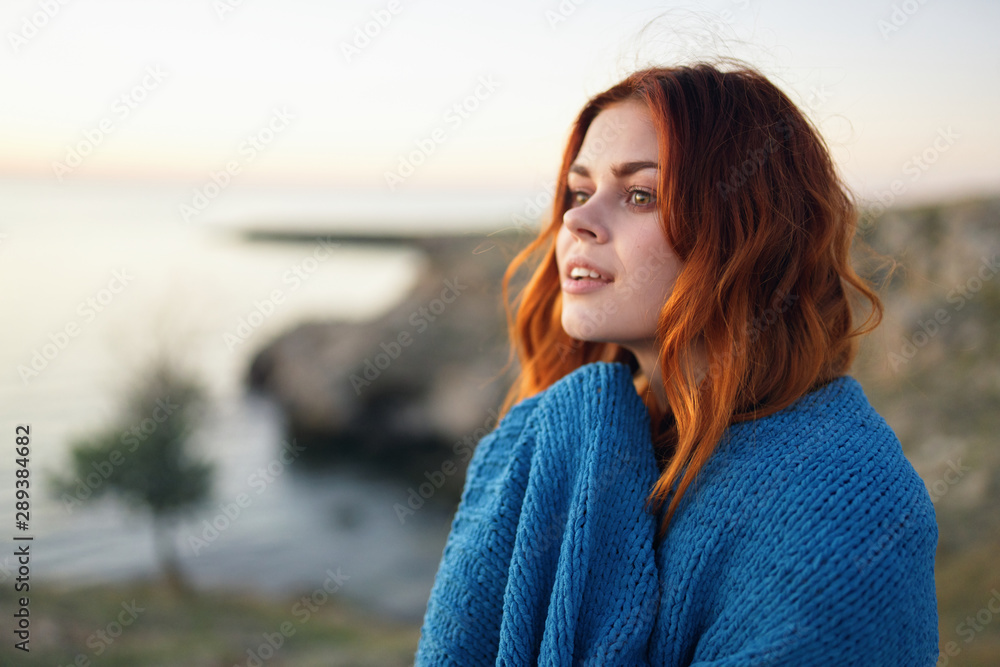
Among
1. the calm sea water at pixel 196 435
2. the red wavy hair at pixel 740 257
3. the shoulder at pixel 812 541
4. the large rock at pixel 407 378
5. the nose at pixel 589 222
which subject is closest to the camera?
the shoulder at pixel 812 541

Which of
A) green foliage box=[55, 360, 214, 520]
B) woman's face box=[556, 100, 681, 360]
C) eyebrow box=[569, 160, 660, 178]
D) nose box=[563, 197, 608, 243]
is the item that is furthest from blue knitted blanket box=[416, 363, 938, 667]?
green foliage box=[55, 360, 214, 520]

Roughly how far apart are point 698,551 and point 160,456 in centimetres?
691

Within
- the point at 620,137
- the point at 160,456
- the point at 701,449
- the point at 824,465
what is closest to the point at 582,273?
the point at 620,137

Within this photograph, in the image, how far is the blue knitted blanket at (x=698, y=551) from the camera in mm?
1171

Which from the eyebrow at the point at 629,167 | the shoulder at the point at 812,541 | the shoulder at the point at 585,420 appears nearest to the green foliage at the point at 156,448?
the shoulder at the point at 585,420

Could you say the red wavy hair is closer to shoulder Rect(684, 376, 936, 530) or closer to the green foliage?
shoulder Rect(684, 376, 936, 530)

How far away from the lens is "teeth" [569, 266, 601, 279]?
166 cm

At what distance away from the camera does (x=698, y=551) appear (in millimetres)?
1353

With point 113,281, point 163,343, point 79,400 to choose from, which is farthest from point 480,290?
point 113,281

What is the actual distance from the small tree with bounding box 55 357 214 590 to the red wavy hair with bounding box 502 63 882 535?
6394mm

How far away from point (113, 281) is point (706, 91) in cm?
342

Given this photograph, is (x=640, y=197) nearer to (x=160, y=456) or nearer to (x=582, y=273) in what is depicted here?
(x=582, y=273)

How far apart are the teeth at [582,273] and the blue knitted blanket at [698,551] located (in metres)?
0.24

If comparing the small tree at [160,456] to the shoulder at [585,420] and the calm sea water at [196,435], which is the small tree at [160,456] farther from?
the shoulder at [585,420]
